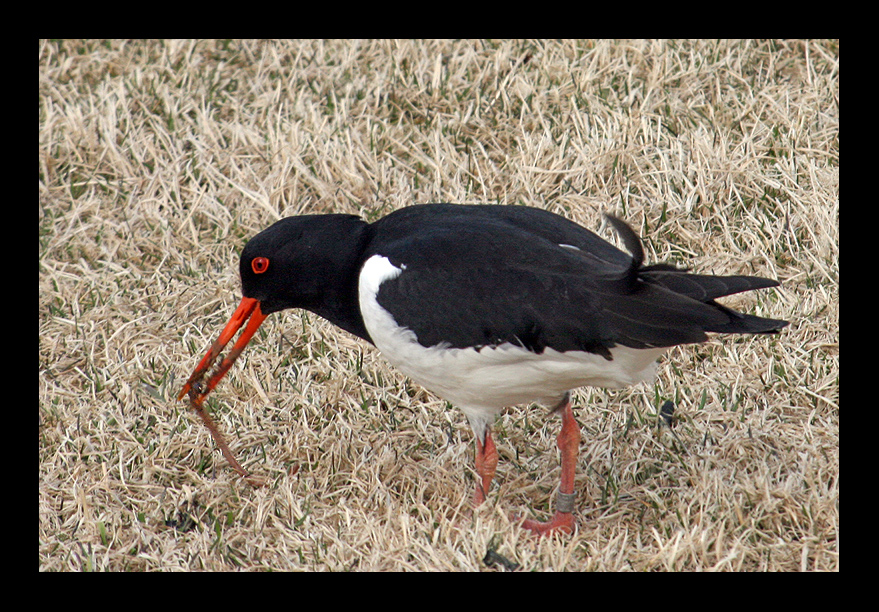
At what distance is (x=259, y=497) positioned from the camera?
170 inches

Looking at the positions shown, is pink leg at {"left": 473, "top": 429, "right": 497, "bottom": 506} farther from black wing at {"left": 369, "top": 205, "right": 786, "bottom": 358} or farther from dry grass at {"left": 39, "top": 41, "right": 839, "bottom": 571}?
black wing at {"left": 369, "top": 205, "right": 786, "bottom": 358}

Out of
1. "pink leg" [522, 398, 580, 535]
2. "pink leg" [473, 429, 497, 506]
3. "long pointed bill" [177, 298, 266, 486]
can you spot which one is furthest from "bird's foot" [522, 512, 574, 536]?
"long pointed bill" [177, 298, 266, 486]

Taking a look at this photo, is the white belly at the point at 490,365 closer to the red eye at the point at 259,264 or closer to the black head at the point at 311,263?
the black head at the point at 311,263

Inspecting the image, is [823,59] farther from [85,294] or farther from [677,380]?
[85,294]

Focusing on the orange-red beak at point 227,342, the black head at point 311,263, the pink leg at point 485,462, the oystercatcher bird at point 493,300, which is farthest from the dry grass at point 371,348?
the black head at point 311,263

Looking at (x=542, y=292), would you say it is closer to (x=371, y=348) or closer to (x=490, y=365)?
(x=490, y=365)

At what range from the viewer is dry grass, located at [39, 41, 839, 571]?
4.07 meters

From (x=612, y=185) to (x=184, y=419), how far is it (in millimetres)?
2877

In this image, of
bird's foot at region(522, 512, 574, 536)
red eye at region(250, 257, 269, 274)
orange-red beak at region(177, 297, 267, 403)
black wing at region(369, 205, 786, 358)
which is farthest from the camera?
orange-red beak at region(177, 297, 267, 403)

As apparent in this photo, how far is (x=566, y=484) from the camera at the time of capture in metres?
4.17

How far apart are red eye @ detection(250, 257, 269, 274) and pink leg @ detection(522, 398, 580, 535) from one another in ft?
4.75

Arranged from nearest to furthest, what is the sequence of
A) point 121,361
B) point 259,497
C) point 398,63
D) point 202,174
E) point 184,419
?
point 259,497 → point 184,419 → point 121,361 → point 202,174 → point 398,63

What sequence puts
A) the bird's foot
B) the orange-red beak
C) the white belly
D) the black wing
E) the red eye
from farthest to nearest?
1. the orange-red beak
2. the red eye
3. the bird's foot
4. the white belly
5. the black wing

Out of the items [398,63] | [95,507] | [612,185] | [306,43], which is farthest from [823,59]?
[95,507]
